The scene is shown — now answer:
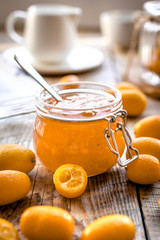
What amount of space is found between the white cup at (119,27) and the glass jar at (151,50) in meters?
0.38

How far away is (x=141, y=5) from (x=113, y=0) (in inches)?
8.1

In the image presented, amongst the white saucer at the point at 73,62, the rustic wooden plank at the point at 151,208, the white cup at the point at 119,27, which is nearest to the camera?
the rustic wooden plank at the point at 151,208

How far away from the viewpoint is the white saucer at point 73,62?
4.58 ft

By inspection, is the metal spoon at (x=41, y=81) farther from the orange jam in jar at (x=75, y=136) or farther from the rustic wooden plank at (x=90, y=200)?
the rustic wooden plank at (x=90, y=200)

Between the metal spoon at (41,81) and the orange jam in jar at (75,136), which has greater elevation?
the metal spoon at (41,81)

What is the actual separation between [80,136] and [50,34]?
0.87 m

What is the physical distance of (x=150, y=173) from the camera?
26.3 inches

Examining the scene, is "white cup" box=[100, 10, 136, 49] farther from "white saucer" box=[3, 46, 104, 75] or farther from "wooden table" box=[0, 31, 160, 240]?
"wooden table" box=[0, 31, 160, 240]

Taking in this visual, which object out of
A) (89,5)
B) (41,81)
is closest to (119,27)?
(89,5)

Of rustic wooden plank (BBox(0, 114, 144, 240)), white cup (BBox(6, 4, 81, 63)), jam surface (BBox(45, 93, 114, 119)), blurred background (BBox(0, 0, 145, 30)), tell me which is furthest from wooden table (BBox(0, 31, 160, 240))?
blurred background (BBox(0, 0, 145, 30))

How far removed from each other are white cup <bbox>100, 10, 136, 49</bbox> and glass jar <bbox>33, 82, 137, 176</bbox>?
3.81 feet

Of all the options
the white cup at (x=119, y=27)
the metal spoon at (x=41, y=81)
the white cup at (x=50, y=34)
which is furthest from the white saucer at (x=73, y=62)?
the metal spoon at (x=41, y=81)

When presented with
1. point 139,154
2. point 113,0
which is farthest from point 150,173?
point 113,0

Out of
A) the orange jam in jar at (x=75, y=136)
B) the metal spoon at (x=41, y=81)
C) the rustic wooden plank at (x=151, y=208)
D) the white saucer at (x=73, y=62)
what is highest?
the metal spoon at (x=41, y=81)
